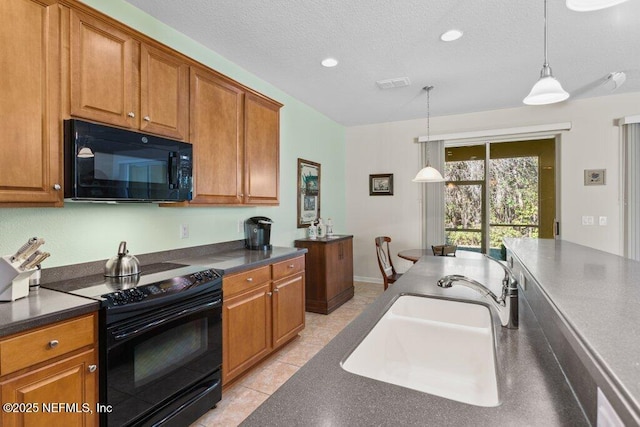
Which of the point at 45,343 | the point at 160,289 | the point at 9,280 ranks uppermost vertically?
the point at 9,280

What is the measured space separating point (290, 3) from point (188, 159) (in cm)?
126

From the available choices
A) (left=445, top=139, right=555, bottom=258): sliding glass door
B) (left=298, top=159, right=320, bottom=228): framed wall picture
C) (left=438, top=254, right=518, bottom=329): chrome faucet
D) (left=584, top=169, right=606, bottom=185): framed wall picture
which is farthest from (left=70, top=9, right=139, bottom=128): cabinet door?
(left=584, top=169, right=606, bottom=185): framed wall picture

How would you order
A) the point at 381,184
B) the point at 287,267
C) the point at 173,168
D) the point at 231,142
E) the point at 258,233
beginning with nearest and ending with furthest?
the point at 173,168 → the point at 231,142 → the point at 287,267 → the point at 258,233 → the point at 381,184

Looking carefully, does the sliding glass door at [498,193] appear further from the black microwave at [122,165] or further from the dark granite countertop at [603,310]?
the black microwave at [122,165]

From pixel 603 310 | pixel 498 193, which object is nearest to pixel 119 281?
pixel 603 310

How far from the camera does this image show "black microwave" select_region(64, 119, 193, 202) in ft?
5.20

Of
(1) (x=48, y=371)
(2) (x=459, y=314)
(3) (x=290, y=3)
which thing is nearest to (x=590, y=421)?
(2) (x=459, y=314)

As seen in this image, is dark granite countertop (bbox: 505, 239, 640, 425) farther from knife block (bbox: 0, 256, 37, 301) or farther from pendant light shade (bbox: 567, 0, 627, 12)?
knife block (bbox: 0, 256, 37, 301)

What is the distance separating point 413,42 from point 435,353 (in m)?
2.43

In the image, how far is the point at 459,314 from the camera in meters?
1.44

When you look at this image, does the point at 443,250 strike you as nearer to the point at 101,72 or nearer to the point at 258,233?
the point at 258,233

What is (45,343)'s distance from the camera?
1.25 metres

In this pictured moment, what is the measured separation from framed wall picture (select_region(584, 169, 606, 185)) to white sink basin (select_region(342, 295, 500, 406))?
3960mm

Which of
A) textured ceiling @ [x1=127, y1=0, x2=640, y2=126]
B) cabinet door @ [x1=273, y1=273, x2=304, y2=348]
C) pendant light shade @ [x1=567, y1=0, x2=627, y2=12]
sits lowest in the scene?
cabinet door @ [x1=273, y1=273, x2=304, y2=348]
